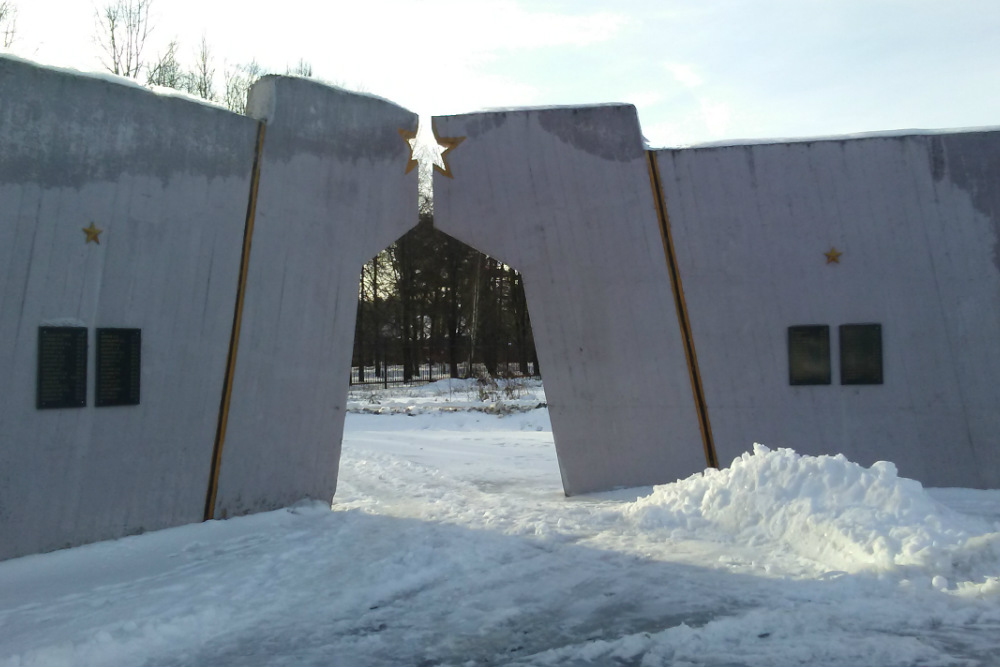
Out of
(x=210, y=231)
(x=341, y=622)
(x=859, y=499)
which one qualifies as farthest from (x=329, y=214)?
(x=859, y=499)

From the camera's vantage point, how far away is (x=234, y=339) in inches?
353

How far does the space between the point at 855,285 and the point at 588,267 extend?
115 inches

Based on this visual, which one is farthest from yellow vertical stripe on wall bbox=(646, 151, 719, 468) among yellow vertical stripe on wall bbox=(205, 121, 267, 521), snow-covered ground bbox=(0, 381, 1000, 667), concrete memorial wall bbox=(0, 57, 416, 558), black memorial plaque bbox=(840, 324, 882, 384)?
yellow vertical stripe on wall bbox=(205, 121, 267, 521)

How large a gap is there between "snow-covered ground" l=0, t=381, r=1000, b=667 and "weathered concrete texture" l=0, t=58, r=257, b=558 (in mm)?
421

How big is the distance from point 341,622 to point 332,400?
14.0ft

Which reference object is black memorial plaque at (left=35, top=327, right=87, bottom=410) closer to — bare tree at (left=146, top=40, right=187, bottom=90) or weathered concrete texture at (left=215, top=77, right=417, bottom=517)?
weathered concrete texture at (left=215, top=77, right=417, bottom=517)

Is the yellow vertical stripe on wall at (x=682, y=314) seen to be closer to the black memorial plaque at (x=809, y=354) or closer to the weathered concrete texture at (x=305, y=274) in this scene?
the black memorial plaque at (x=809, y=354)

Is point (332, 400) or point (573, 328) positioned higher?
point (573, 328)

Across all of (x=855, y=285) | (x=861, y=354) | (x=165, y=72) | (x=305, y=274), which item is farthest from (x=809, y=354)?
(x=165, y=72)

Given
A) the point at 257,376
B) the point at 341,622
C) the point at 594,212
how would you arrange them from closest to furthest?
the point at 341,622 < the point at 257,376 < the point at 594,212

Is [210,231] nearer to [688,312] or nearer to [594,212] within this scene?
[594,212]

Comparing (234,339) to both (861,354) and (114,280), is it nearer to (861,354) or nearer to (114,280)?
(114,280)

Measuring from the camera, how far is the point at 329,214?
9.87 m

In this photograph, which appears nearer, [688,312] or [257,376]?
[257,376]
